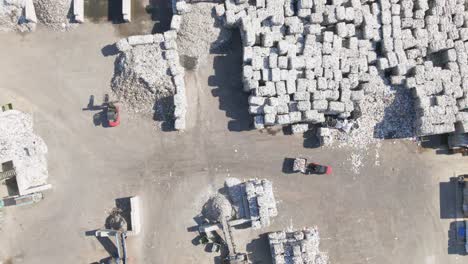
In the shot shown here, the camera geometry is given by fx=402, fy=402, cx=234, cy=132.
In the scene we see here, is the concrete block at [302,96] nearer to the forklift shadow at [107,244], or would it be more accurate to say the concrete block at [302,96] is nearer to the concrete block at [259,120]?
the concrete block at [259,120]

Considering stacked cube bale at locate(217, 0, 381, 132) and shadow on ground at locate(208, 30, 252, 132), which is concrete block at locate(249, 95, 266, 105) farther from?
shadow on ground at locate(208, 30, 252, 132)

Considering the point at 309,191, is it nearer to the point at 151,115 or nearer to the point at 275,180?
the point at 275,180

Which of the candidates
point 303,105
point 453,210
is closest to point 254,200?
point 303,105

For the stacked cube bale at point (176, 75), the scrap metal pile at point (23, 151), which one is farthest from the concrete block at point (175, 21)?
the scrap metal pile at point (23, 151)

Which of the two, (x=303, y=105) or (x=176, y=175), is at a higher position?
(x=303, y=105)

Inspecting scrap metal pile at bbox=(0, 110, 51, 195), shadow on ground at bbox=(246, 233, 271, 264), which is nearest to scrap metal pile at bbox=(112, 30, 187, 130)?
scrap metal pile at bbox=(0, 110, 51, 195)

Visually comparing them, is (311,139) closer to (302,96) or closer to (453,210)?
(302,96)
